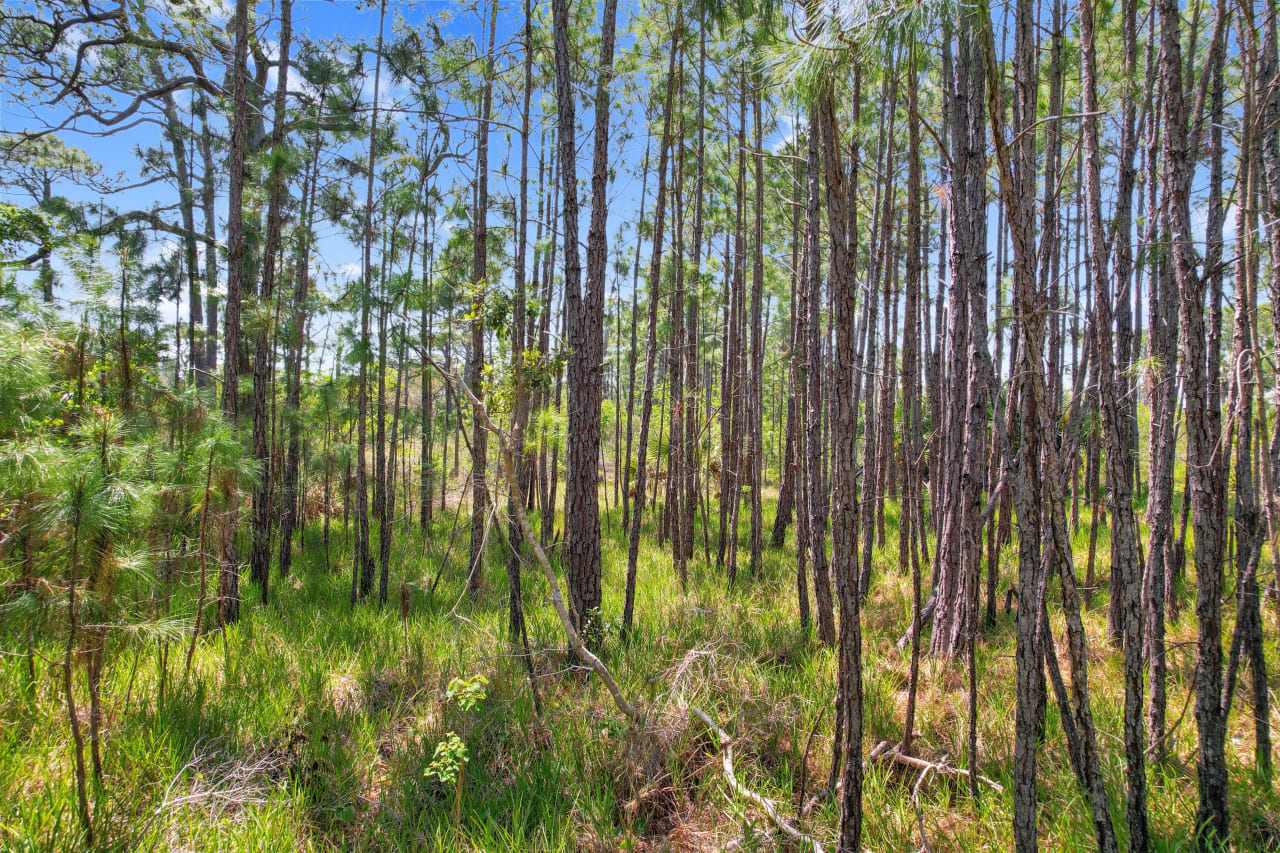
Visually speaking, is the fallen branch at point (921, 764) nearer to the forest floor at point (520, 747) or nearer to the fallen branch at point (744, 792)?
the forest floor at point (520, 747)

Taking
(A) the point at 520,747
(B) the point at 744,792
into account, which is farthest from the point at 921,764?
(A) the point at 520,747

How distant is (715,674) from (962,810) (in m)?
1.55

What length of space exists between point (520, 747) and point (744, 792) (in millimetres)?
1478

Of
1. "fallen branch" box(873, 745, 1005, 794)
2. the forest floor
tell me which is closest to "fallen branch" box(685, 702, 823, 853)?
the forest floor

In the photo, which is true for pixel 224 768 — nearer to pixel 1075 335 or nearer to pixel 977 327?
pixel 977 327

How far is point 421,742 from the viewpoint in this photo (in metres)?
3.66

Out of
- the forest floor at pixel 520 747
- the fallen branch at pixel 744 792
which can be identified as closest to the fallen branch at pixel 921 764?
the forest floor at pixel 520 747

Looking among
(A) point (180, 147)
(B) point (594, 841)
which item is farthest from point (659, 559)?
(A) point (180, 147)

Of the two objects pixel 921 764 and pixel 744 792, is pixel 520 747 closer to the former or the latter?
pixel 744 792

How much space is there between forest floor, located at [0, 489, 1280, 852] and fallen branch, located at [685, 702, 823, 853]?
7cm

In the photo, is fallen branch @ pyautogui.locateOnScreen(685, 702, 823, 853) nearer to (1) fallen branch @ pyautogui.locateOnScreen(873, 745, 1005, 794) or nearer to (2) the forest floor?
(2) the forest floor

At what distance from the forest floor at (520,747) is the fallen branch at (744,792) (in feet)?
0.23

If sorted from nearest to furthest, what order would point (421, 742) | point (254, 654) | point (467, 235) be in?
1. point (421, 742)
2. point (254, 654)
3. point (467, 235)

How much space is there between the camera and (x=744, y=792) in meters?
2.90
